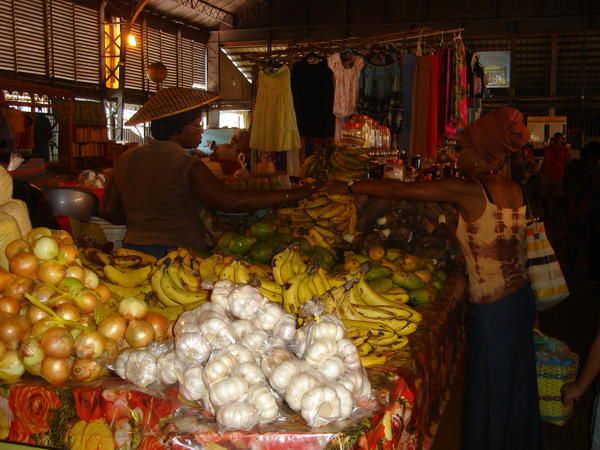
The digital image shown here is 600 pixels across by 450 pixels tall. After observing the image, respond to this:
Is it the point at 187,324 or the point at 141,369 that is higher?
the point at 187,324

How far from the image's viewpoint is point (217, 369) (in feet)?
5.56

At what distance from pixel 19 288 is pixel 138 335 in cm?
47

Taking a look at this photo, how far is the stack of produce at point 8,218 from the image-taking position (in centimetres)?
233

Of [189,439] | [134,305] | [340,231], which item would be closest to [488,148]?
[340,231]

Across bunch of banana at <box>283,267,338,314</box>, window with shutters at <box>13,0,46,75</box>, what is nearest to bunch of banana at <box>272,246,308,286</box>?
bunch of banana at <box>283,267,338,314</box>

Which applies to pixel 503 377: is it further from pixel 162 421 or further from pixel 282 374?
pixel 162 421

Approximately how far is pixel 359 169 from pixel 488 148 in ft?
7.75

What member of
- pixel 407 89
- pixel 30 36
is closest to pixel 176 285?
pixel 407 89

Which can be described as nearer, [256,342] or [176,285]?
[256,342]

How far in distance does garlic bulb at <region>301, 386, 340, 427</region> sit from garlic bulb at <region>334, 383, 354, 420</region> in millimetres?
26

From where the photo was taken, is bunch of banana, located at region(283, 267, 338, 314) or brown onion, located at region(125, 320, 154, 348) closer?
brown onion, located at region(125, 320, 154, 348)

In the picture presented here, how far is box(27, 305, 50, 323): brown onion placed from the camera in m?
2.07

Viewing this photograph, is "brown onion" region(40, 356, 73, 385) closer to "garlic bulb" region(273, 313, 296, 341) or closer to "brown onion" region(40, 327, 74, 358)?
"brown onion" region(40, 327, 74, 358)

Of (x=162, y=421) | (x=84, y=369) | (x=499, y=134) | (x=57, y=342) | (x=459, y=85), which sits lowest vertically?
(x=162, y=421)
